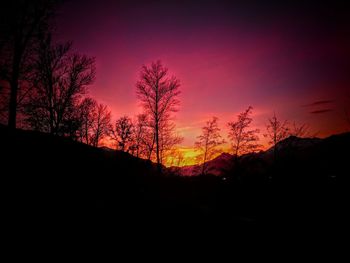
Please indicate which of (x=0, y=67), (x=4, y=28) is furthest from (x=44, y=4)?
(x=0, y=67)

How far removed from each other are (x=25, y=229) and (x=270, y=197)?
6.50 metres

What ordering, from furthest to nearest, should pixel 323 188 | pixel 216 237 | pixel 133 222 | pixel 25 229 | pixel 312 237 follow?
pixel 323 188 → pixel 133 222 → pixel 216 237 → pixel 312 237 → pixel 25 229

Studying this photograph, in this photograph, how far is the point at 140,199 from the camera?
5.75m

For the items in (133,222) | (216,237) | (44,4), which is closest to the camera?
(216,237)

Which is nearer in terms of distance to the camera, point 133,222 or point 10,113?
point 133,222

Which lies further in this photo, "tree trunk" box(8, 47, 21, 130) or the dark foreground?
"tree trunk" box(8, 47, 21, 130)

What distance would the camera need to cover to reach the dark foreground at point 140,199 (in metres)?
3.44

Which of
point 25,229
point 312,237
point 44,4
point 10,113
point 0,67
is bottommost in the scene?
point 312,237

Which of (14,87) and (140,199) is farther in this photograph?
(14,87)

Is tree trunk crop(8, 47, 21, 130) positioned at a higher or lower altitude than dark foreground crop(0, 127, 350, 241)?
higher

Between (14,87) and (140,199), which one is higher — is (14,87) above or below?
above

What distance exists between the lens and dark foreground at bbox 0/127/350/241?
3.44 m

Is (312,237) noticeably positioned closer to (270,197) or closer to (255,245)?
(255,245)

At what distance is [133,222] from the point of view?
12.4 feet
